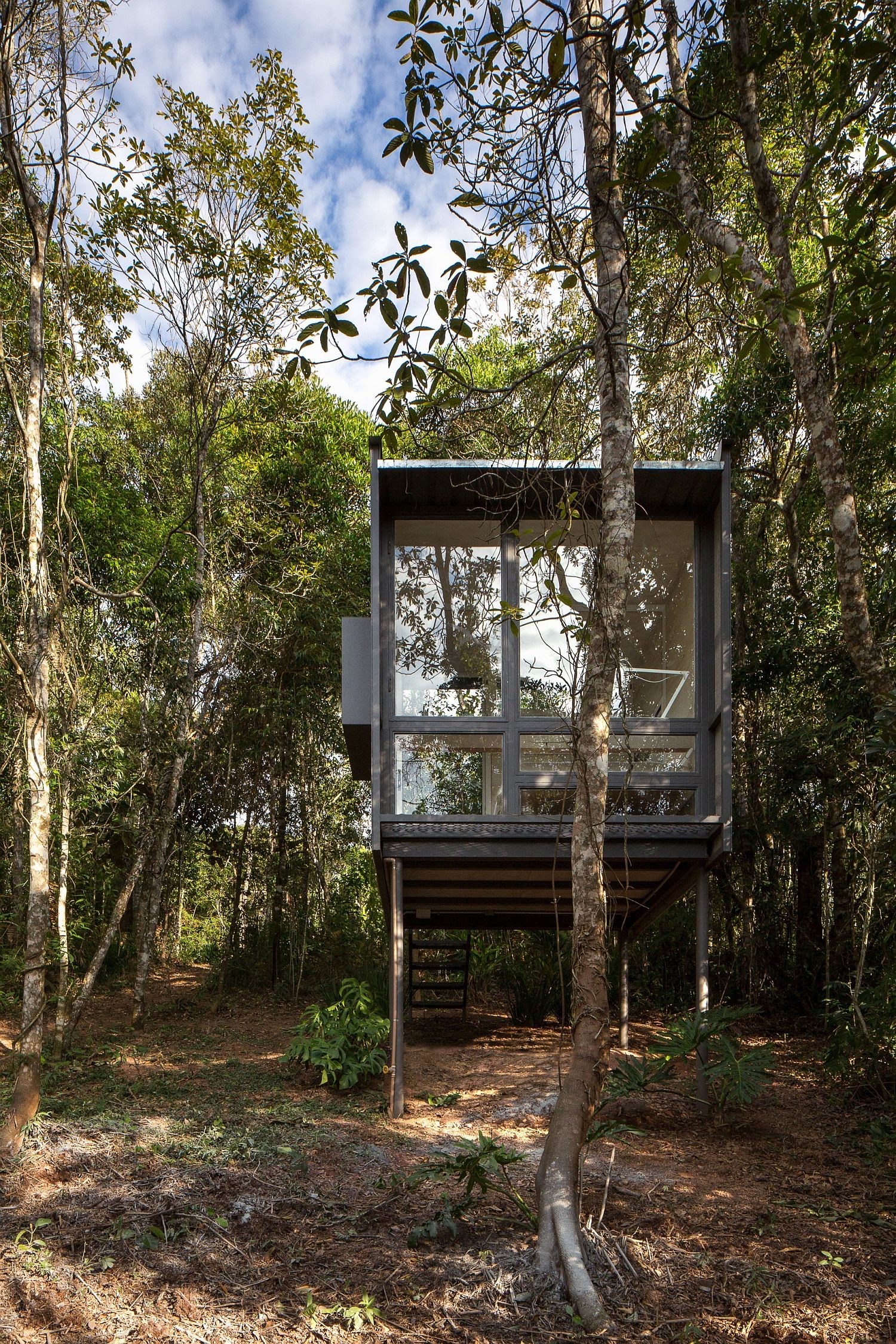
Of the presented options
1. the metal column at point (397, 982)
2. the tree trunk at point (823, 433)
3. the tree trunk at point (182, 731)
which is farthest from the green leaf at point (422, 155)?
the tree trunk at point (182, 731)

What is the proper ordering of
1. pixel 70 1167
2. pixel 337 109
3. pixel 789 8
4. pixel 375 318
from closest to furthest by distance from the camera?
pixel 375 318 < pixel 789 8 < pixel 70 1167 < pixel 337 109

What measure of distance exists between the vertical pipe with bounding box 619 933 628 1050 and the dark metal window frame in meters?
2.68

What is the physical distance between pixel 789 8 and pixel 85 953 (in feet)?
37.3

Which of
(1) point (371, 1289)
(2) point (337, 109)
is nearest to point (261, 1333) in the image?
(1) point (371, 1289)

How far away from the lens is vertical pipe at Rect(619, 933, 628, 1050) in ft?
27.1

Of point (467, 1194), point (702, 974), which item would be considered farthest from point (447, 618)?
point (467, 1194)

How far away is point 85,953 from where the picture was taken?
11.5m

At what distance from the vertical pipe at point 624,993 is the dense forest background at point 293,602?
44.9 inches

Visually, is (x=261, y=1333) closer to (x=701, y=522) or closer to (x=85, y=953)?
(x=701, y=522)

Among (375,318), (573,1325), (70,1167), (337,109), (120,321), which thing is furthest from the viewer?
(120,321)

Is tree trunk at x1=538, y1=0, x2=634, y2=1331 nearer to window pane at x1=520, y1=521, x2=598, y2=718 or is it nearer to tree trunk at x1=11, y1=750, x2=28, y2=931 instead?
window pane at x1=520, y1=521, x2=598, y2=718

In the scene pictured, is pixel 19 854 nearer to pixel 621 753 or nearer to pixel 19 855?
pixel 19 855

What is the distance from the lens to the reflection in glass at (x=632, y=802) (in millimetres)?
6438

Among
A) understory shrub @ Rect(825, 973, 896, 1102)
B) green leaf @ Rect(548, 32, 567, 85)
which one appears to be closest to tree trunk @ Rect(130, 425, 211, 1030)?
understory shrub @ Rect(825, 973, 896, 1102)
